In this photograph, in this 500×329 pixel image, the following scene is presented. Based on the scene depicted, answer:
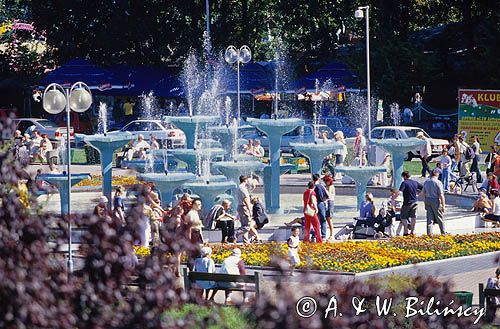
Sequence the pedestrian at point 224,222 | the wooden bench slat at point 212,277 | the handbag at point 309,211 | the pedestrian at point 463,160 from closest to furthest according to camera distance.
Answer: the wooden bench slat at point 212,277, the handbag at point 309,211, the pedestrian at point 224,222, the pedestrian at point 463,160

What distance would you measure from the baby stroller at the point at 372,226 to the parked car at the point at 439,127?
26050mm

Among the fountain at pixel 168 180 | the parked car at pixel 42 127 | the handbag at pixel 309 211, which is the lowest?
the handbag at pixel 309 211

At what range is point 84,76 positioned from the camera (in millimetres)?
52656

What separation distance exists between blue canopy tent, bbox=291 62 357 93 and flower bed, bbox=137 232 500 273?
97.9 feet

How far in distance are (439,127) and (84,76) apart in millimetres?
15713

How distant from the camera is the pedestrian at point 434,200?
21.5 m

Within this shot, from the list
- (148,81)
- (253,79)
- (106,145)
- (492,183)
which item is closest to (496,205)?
(492,183)

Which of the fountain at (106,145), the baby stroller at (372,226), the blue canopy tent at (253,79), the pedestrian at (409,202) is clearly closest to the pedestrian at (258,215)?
the baby stroller at (372,226)

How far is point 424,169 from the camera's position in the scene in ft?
105

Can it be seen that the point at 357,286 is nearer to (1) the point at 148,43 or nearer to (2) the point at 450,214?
(2) the point at 450,214

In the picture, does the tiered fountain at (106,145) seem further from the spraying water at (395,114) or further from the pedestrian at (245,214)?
the spraying water at (395,114)

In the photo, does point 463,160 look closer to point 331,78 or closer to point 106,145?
point 106,145

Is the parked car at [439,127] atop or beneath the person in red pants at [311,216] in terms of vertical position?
atop

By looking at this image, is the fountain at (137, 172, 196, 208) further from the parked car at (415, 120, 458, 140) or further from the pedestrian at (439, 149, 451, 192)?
the parked car at (415, 120, 458, 140)
